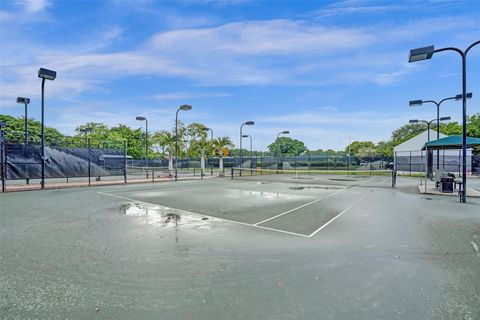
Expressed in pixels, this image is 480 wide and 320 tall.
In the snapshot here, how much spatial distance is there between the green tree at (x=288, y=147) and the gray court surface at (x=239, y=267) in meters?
90.0

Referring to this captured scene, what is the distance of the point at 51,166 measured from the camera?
19.5m

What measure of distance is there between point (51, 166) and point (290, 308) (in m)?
22.1

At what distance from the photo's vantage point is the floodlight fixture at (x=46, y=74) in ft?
46.9

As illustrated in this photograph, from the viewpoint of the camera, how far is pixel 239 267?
4.12 metres

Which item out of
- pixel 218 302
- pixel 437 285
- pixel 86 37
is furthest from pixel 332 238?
pixel 86 37

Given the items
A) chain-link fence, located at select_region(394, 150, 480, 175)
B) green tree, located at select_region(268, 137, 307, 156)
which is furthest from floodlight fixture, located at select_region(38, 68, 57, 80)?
green tree, located at select_region(268, 137, 307, 156)

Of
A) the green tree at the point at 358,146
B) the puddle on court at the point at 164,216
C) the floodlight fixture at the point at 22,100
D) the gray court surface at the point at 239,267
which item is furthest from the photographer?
the green tree at the point at 358,146

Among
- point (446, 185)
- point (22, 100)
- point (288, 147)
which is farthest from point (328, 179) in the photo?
point (288, 147)

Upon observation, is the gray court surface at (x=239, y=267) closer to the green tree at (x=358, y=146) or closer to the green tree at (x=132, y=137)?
the green tree at (x=132, y=137)

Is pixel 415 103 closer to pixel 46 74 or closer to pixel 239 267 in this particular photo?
pixel 239 267

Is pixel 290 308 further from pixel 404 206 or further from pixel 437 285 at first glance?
pixel 404 206

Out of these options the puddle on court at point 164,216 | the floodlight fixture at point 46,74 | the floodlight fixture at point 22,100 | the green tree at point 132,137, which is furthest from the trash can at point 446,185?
the green tree at point 132,137

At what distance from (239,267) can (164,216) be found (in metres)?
4.58

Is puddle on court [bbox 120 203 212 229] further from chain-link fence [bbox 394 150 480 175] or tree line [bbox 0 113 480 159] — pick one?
chain-link fence [bbox 394 150 480 175]
